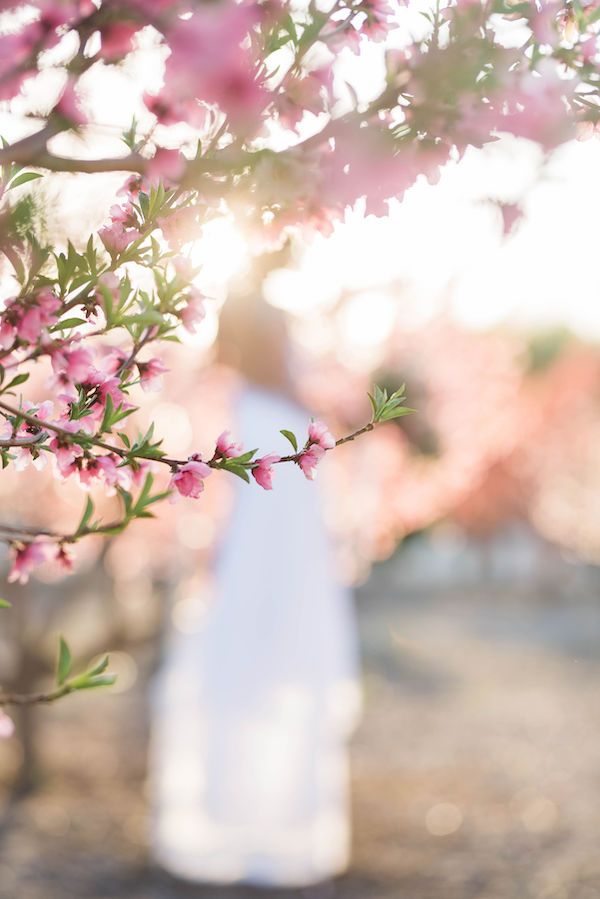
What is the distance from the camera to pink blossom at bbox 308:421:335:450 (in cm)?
149

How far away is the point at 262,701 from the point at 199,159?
3896 millimetres

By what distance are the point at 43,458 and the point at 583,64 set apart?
99 cm

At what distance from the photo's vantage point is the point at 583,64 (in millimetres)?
1528

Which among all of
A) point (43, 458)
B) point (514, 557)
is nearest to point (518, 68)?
point (43, 458)

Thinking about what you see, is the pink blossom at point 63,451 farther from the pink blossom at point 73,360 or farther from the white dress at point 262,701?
the white dress at point 262,701

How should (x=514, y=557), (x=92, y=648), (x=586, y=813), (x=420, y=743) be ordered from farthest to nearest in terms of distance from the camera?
1. (x=514, y=557)
2. (x=420, y=743)
3. (x=92, y=648)
4. (x=586, y=813)

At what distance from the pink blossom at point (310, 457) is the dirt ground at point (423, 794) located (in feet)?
13.1

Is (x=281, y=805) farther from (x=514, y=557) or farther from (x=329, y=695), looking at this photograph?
(x=514, y=557)

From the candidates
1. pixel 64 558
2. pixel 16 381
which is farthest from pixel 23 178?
pixel 64 558

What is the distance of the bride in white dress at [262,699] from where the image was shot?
4941 mm

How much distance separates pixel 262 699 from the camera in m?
4.93

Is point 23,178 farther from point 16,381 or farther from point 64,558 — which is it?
point 64,558

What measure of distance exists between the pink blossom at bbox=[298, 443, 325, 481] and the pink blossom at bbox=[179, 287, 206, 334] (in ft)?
0.88

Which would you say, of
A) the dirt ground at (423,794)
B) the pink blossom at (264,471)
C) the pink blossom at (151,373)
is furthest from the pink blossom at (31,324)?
the dirt ground at (423,794)
